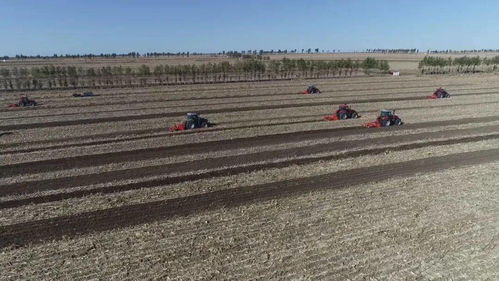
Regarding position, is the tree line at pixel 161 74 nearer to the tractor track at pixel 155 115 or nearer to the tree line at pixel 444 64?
the tree line at pixel 444 64

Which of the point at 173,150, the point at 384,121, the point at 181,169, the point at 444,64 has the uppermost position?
the point at 444,64

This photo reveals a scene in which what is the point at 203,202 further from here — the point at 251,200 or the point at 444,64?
the point at 444,64

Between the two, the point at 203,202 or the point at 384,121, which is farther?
the point at 384,121

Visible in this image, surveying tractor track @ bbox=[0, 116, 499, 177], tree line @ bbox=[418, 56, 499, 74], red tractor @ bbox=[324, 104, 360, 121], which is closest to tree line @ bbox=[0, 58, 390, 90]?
tree line @ bbox=[418, 56, 499, 74]

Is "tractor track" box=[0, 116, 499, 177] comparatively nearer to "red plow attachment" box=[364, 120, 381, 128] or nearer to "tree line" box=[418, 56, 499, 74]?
"red plow attachment" box=[364, 120, 381, 128]

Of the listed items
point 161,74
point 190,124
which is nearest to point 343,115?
point 190,124

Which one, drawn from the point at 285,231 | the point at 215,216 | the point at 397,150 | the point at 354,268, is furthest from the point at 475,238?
the point at 397,150

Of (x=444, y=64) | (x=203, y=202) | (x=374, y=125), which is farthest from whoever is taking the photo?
(x=444, y=64)
